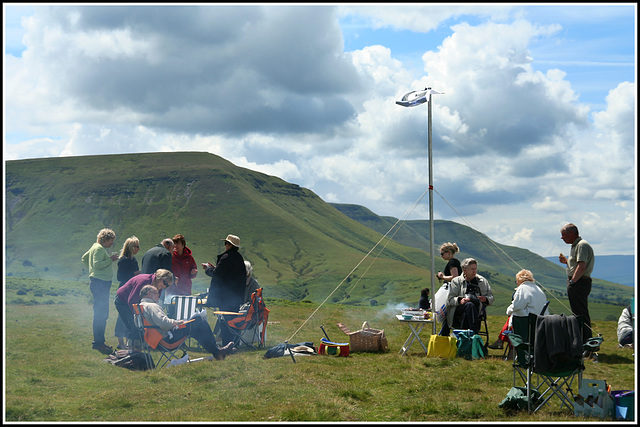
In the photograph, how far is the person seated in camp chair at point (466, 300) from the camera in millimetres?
10227

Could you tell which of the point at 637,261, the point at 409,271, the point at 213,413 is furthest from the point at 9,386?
the point at 409,271

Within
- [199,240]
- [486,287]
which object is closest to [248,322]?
[486,287]

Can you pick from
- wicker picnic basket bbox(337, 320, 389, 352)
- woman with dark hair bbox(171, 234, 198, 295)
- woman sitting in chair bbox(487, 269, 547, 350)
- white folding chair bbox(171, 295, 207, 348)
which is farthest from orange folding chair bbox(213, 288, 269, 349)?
woman sitting in chair bbox(487, 269, 547, 350)

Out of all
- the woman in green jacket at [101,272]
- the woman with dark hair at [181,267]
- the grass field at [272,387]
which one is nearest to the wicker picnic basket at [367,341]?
the grass field at [272,387]

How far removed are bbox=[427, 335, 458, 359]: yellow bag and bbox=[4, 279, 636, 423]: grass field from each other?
33 cm

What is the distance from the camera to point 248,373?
8.08 meters

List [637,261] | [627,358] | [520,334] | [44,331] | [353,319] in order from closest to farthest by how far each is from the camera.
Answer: [637,261], [520,334], [627,358], [44,331], [353,319]

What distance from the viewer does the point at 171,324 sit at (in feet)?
27.4

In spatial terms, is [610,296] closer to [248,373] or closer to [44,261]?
[44,261]

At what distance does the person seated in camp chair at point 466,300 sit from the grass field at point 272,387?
0.83 meters

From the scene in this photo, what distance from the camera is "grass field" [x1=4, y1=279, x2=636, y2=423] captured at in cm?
604

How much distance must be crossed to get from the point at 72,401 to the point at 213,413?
202 centimetres

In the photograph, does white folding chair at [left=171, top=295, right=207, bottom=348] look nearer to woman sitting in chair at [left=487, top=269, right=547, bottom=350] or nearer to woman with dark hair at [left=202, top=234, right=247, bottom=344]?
woman with dark hair at [left=202, top=234, right=247, bottom=344]

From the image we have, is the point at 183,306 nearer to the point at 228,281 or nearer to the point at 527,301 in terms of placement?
the point at 228,281
